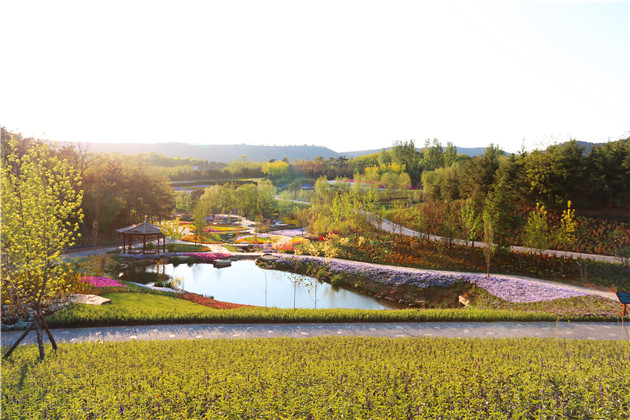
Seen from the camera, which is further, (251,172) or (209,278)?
(251,172)

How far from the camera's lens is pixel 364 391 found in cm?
482

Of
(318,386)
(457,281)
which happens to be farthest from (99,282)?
(457,281)

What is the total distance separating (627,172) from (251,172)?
75.4 metres

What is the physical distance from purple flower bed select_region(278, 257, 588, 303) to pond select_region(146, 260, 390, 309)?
1.71 m

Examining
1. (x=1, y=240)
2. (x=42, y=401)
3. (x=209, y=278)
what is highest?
(x=1, y=240)

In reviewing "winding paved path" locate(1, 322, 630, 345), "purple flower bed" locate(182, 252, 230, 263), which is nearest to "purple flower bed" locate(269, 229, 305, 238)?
"purple flower bed" locate(182, 252, 230, 263)

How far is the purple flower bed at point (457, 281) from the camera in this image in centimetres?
1641

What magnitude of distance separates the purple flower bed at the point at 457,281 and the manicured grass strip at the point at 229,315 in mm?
3497

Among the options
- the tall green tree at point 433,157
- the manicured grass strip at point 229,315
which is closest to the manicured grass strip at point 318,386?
the manicured grass strip at point 229,315

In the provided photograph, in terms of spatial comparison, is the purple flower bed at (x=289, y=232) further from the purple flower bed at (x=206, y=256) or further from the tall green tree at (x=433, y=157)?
the tall green tree at (x=433, y=157)

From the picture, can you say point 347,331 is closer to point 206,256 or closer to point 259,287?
point 259,287

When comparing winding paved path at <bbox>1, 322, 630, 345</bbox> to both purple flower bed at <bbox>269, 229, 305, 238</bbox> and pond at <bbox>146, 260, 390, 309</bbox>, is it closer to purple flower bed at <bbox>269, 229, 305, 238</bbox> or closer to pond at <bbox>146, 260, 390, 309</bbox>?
pond at <bbox>146, 260, 390, 309</bbox>

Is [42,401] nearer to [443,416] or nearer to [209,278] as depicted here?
[443,416]

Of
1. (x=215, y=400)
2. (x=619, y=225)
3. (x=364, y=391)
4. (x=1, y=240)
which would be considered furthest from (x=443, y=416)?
(x=619, y=225)
